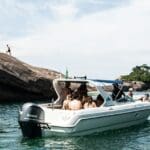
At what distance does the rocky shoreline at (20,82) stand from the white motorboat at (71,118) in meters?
26.2

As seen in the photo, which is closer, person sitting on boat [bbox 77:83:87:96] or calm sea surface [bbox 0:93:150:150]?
calm sea surface [bbox 0:93:150:150]

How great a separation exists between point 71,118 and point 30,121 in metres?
1.60

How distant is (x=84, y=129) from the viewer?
20750 mm

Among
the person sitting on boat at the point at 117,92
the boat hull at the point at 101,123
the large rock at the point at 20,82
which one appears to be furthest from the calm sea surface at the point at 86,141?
the large rock at the point at 20,82

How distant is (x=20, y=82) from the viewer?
164ft

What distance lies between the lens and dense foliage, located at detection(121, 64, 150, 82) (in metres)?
126

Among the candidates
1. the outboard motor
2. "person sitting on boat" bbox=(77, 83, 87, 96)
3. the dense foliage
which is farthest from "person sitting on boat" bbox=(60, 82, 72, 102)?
the dense foliage

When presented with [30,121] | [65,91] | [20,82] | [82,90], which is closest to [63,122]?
[30,121]

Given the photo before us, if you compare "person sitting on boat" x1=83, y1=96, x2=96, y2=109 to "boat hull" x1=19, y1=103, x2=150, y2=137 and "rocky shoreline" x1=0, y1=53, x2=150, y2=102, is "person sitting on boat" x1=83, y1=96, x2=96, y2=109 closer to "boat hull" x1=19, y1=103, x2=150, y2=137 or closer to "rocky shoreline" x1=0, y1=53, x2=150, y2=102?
"boat hull" x1=19, y1=103, x2=150, y2=137

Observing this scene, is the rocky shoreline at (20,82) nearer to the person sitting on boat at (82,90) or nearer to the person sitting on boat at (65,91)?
the person sitting on boat at (65,91)

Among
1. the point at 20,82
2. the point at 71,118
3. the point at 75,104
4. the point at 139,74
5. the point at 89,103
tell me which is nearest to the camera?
the point at 71,118

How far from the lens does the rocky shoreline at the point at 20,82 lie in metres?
48.7

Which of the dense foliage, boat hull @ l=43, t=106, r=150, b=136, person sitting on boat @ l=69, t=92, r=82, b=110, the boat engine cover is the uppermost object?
the dense foliage

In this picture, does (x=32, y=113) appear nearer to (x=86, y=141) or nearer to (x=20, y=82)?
(x=86, y=141)
